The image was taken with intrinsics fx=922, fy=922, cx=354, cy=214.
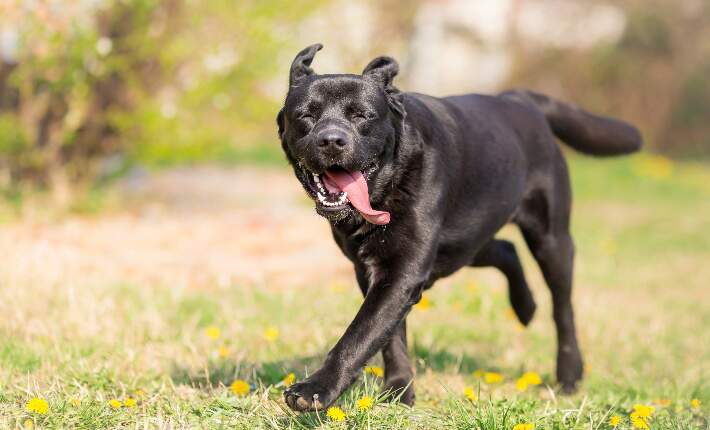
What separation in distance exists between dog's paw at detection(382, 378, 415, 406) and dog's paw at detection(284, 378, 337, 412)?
54 cm

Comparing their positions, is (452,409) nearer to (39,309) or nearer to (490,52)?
(39,309)

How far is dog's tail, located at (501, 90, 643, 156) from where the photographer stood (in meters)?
4.70

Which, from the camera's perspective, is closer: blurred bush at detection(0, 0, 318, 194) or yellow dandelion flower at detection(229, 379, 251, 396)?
yellow dandelion flower at detection(229, 379, 251, 396)

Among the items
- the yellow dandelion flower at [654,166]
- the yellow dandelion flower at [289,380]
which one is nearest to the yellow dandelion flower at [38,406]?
the yellow dandelion flower at [289,380]

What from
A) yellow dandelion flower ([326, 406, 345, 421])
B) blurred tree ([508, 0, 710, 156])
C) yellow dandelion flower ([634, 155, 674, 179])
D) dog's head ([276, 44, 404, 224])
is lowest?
yellow dandelion flower ([634, 155, 674, 179])

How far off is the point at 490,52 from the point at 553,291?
11967 mm

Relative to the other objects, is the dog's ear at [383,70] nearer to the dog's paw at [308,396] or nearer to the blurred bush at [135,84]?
the dog's paw at [308,396]

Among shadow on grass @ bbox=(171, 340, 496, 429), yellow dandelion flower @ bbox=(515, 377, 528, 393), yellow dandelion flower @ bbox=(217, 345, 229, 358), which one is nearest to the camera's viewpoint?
shadow on grass @ bbox=(171, 340, 496, 429)

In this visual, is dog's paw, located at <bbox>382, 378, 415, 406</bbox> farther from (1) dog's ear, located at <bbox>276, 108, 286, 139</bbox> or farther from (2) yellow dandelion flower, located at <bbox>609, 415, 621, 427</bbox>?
(1) dog's ear, located at <bbox>276, 108, 286, 139</bbox>

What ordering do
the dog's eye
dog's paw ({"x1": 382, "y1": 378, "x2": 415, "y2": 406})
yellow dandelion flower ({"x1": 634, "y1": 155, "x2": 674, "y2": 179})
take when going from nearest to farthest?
the dog's eye
dog's paw ({"x1": 382, "y1": 378, "x2": 415, "y2": 406})
yellow dandelion flower ({"x1": 634, "y1": 155, "x2": 674, "y2": 179})

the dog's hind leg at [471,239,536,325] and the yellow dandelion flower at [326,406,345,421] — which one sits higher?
the yellow dandelion flower at [326,406,345,421]

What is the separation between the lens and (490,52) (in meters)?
15.9

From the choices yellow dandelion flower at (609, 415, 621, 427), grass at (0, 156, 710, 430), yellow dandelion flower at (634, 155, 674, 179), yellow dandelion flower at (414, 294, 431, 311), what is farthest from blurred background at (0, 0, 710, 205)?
yellow dandelion flower at (634, 155, 674, 179)

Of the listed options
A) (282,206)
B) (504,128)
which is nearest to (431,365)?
(504,128)
